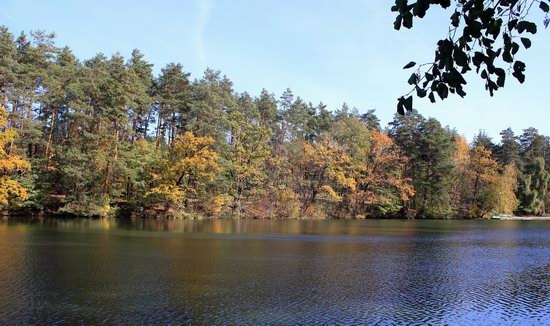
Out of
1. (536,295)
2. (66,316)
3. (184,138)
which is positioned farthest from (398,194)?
(66,316)

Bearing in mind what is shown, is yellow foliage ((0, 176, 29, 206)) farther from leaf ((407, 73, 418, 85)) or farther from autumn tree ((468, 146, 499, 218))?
autumn tree ((468, 146, 499, 218))

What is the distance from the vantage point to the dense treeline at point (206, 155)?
42.0 m

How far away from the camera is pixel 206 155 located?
1785 inches

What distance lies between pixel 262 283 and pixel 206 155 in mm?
32061

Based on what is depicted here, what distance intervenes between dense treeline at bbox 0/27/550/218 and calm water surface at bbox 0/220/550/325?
63.3 feet

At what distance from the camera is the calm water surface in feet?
35.8

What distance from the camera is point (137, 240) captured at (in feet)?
82.0

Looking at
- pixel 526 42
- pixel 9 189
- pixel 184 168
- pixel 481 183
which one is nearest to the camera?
pixel 526 42

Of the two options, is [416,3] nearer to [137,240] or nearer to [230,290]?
[230,290]

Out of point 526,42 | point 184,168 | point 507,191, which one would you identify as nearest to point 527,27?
point 526,42

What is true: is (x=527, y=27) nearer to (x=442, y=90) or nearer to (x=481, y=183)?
(x=442, y=90)

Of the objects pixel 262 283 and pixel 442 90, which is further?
pixel 262 283

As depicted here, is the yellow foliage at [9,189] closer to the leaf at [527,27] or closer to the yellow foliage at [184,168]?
the yellow foliage at [184,168]

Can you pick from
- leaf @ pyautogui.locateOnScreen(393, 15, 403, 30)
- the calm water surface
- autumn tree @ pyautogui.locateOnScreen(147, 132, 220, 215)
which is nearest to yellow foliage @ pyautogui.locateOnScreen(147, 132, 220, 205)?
autumn tree @ pyautogui.locateOnScreen(147, 132, 220, 215)
